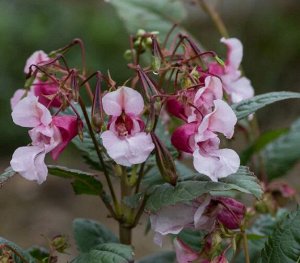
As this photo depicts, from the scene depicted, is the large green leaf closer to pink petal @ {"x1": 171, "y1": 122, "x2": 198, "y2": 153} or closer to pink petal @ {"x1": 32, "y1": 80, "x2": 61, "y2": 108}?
pink petal @ {"x1": 171, "y1": 122, "x2": 198, "y2": 153}

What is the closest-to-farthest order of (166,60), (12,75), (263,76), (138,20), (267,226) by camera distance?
(166,60) < (267,226) < (138,20) < (12,75) < (263,76)

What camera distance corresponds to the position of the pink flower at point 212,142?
81cm

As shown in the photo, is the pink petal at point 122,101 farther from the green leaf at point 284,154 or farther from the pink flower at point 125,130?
the green leaf at point 284,154

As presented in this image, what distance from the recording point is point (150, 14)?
1.43 metres

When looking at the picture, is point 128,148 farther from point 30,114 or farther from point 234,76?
point 234,76

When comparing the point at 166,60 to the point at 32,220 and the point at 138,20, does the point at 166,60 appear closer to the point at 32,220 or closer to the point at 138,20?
the point at 138,20

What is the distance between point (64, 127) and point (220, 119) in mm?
170

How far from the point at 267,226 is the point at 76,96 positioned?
17.9 inches

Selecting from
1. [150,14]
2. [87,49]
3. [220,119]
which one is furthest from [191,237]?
[87,49]

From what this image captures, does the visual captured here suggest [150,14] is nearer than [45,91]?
No

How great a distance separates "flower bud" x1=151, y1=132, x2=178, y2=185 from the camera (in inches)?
33.1

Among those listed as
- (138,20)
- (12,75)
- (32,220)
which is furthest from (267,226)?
(12,75)

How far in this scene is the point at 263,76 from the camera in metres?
4.19

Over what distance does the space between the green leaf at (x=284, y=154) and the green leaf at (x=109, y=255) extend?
0.51m
